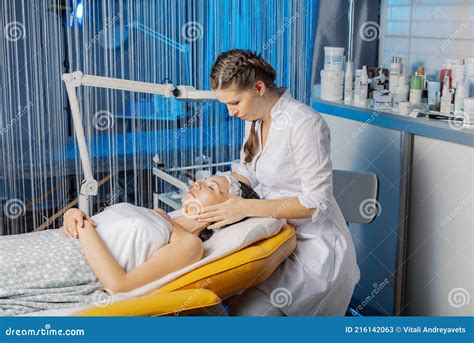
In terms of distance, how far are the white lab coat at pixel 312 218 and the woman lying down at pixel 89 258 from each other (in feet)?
1.00

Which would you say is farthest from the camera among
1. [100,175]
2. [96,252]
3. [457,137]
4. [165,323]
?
[100,175]

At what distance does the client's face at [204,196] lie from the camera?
188 cm

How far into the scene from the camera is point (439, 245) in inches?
90.8

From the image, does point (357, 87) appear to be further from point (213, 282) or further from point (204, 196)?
point (213, 282)

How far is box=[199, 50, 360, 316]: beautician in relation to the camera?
1.85 metres

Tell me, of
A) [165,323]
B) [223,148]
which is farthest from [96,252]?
[223,148]

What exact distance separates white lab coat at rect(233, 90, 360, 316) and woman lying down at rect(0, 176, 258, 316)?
31 centimetres

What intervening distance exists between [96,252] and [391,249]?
1239mm

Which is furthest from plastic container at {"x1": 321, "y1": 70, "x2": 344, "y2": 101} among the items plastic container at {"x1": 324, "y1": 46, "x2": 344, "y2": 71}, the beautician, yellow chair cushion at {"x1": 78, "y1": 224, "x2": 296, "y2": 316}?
yellow chair cushion at {"x1": 78, "y1": 224, "x2": 296, "y2": 316}

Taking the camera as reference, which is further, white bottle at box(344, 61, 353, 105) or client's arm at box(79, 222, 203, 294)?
white bottle at box(344, 61, 353, 105)

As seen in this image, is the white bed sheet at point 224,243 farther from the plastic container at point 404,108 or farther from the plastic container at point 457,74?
the plastic container at point 457,74

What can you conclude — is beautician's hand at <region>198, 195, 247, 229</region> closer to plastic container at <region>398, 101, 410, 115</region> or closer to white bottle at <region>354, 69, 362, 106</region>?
plastic container at <region>398, 101, 410, 115</region>

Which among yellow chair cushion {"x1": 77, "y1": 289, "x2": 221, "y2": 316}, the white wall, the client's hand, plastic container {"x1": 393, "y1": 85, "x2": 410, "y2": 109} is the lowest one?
yellow chair cushion {"x1": 77, "y1": 289, "x2": 221, "y2": 316}

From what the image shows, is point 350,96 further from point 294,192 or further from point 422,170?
point 294,192
